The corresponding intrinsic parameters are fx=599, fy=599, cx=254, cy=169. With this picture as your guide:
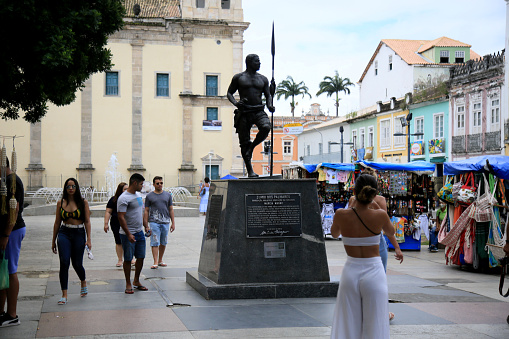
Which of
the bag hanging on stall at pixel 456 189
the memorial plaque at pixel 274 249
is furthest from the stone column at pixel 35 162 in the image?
the memorial plaque at pixel 274 249

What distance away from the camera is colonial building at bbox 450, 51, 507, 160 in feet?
101

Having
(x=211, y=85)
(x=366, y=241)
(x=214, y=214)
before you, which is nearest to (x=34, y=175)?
(x=211, y=85)

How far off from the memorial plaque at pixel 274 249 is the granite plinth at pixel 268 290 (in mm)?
405

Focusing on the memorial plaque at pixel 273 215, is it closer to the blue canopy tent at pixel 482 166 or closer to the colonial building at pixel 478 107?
the blue canopy tent at pixel 482 166

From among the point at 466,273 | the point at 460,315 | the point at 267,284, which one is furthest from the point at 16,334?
the point at 466,273

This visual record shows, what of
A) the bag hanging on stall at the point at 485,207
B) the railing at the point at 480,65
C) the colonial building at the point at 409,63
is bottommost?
the bag hanging on stall at the point at 485,207

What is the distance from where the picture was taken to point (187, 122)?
4659cm

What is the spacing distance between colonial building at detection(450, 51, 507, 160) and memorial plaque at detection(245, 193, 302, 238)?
24867mm

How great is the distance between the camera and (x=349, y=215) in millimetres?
5156

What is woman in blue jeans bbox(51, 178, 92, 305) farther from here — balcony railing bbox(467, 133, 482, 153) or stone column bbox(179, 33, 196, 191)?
stone column bbox(179, 33, 196, 191)

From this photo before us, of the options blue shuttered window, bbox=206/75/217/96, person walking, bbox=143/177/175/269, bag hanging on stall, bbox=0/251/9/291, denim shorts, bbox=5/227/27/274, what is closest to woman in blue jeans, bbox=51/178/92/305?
denim shorts, bbox=5/227/27/274

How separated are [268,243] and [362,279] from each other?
366 cm

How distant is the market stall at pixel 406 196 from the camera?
15664 millimetres

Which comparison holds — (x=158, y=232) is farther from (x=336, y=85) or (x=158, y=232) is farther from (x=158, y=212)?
(x=336, y=85)
